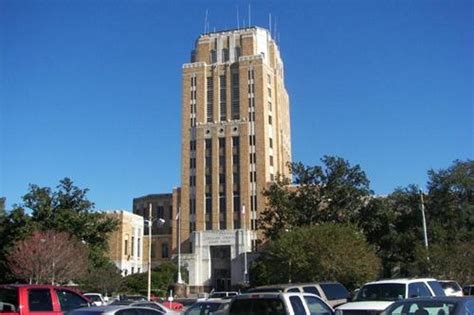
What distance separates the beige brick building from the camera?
318 feet

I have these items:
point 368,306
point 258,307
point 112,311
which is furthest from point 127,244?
point 258,307

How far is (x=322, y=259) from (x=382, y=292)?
83.5ft

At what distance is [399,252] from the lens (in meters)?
69.9

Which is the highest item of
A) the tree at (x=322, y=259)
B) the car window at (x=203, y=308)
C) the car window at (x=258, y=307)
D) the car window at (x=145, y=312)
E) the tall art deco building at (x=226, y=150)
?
the tall art deco building at (x=226, y=150)

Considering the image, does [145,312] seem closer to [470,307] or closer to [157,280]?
[470,307]

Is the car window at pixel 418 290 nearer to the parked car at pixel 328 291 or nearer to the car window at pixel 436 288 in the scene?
the car window at pixel 436 288

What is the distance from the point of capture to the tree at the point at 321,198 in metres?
72.2

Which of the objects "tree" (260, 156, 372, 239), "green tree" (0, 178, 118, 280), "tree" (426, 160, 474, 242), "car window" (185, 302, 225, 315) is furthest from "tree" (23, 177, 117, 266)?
"car window" (185, 302, 225, 315)

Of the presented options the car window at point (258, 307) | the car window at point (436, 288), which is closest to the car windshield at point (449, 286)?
the car window at point (436, 288)

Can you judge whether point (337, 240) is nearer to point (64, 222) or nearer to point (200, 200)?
point (64, 222)

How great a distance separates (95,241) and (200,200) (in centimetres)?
3465

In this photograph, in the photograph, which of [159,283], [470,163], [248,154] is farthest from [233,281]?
[470,163]

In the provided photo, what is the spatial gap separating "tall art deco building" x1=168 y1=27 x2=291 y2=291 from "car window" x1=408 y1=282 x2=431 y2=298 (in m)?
73.8

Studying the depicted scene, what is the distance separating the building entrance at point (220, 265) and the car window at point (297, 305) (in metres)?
84.6
